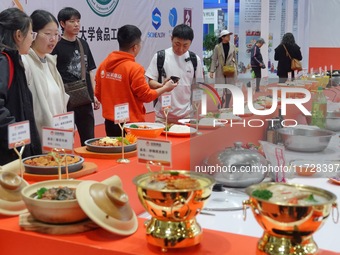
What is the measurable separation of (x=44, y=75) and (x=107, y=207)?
1.56 metres

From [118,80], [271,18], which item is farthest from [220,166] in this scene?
[271,18]

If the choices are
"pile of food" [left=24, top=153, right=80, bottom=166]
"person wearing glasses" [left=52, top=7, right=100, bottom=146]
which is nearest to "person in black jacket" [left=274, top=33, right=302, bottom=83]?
"person wearing glasses" [left=52, top=7, right=100, bottom=146]

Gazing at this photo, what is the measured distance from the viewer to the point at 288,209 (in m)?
1.04

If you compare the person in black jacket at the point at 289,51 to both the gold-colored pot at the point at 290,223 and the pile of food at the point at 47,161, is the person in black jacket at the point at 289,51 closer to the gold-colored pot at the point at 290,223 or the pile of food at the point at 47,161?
the pile of food at the point at 47,161

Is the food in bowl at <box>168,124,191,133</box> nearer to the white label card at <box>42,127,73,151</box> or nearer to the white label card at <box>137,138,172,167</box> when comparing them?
the white label card at <box>42,127,73,151</box>

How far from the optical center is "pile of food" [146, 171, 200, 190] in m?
1.20

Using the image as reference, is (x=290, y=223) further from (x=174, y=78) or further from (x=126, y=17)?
(x=126, y=17)

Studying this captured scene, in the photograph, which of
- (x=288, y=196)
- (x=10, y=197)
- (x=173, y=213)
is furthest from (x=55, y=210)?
(x=288, y=196)

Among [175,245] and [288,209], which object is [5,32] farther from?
[288,209]

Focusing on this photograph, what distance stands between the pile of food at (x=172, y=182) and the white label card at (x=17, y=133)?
683 millimetres

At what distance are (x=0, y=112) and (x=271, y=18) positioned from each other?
35.7 ft

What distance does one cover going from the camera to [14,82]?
234 centimetres

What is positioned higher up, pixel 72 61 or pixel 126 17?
pixel 126 17

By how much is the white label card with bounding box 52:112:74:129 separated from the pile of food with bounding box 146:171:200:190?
0.91 meters
